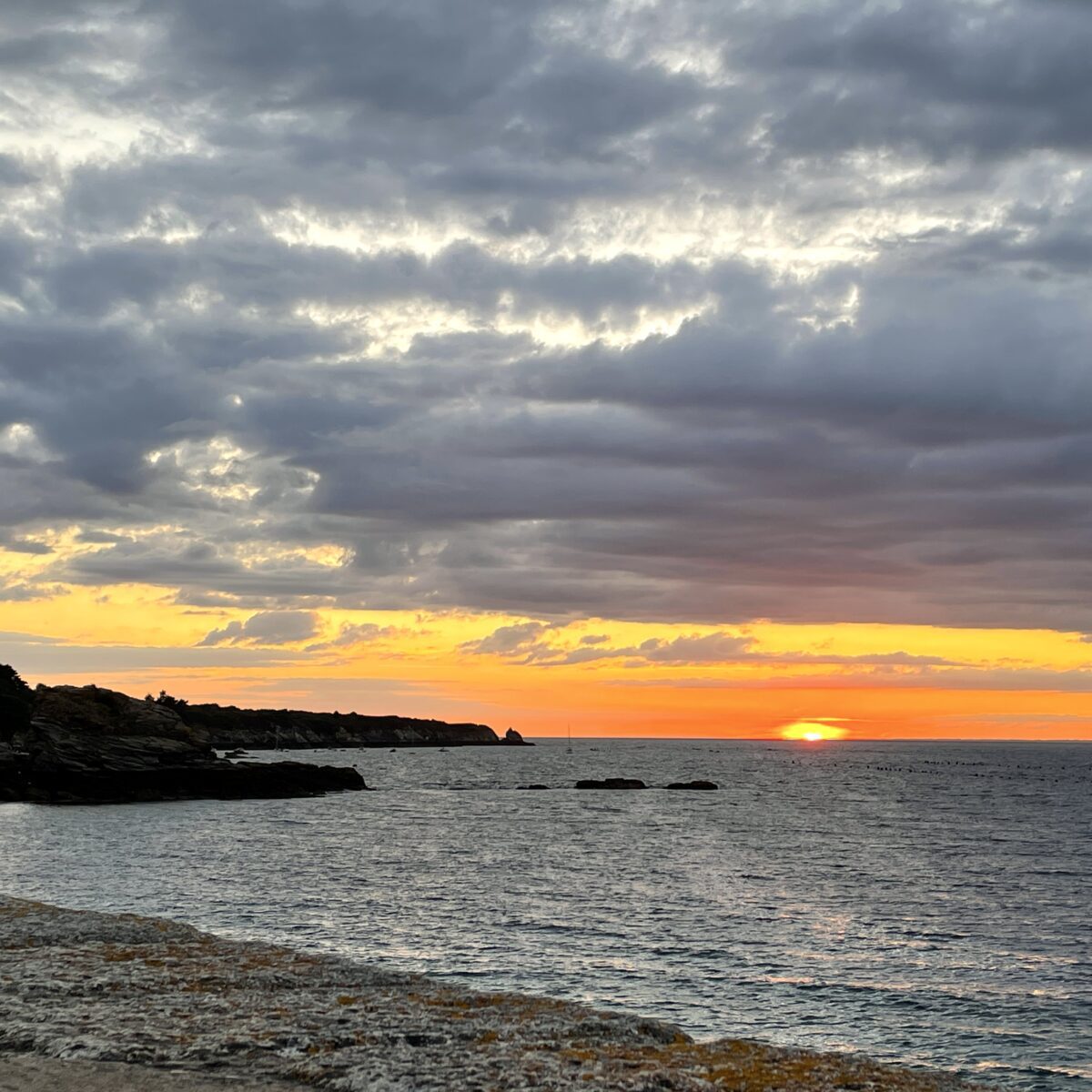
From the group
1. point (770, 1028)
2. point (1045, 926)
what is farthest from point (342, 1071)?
point (1045, 926)

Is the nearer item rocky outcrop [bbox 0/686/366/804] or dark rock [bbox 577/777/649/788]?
rocky outcrop [bbox 0/686/366/804]

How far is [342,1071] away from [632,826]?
9227 centimetres

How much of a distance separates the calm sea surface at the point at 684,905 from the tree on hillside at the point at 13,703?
5824cm

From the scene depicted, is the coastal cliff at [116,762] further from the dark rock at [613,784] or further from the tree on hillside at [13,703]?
the dark rock at [613,784]

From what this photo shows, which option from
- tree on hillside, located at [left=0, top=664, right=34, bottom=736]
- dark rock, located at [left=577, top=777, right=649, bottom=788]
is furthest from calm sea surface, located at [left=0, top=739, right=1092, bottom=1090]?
dark rock, located at [left=577, top=777, right=649, bottom=788]

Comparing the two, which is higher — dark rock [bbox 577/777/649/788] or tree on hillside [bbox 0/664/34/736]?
tree on hillside [bbox 0/664/34/736]

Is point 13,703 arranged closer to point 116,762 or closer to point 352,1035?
point 116,762

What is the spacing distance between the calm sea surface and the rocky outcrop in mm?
13150

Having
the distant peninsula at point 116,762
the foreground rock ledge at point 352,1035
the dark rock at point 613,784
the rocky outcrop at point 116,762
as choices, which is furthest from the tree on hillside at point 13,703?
the foreground rock ledge at point 352,1035

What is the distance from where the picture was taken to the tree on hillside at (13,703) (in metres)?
158

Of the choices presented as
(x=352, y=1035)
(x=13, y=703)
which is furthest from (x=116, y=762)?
(x=352, y=1035)

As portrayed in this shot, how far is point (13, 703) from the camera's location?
163 meters

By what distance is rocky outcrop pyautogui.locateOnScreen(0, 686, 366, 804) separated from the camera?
394 ft

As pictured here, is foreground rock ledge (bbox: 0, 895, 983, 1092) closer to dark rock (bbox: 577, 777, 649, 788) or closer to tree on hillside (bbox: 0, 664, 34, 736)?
tree on hillside (bbox: 0, 664, 34, 736)
